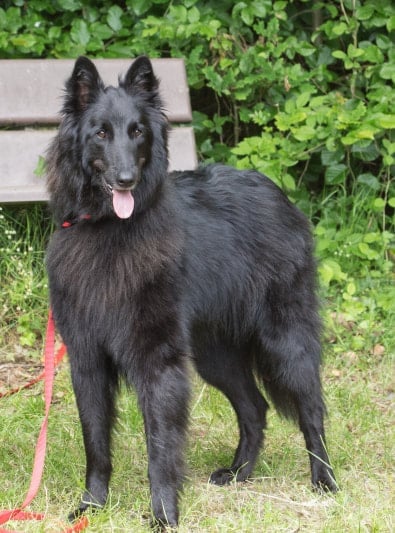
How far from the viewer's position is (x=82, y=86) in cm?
342

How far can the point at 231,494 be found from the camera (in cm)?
377

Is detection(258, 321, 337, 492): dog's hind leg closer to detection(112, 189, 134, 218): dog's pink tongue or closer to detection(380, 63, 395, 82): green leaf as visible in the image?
detection(112, 189, 134, 218): dog's pink tongue

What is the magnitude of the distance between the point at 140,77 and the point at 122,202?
0.55 meters

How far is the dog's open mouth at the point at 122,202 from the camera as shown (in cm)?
331

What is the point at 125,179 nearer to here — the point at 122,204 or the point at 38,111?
the point at 122,204

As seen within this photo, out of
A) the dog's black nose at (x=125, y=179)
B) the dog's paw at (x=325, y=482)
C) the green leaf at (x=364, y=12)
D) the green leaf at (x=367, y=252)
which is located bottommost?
the green leaf at (x=367, y=252)

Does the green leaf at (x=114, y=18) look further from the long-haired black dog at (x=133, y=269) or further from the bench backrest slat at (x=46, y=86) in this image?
the long-haired black dog at (x=133, y=269)

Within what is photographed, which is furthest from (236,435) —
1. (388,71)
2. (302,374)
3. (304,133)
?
(388,71)

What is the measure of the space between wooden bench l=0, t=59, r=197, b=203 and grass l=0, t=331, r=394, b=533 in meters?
1.28

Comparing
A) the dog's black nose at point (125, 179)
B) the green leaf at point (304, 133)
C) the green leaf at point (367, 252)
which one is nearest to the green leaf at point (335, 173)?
the green leaf at point (304, 133)

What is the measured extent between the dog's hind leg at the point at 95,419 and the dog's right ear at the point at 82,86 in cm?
96

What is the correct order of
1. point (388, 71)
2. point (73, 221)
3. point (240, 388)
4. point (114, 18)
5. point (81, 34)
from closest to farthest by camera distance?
point (73, 221) < point (240, 388) < point (388, 71) < point (81, 34) < point (114, 18)

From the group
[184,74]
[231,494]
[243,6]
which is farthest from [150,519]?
[243,6]

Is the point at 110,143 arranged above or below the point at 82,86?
below
